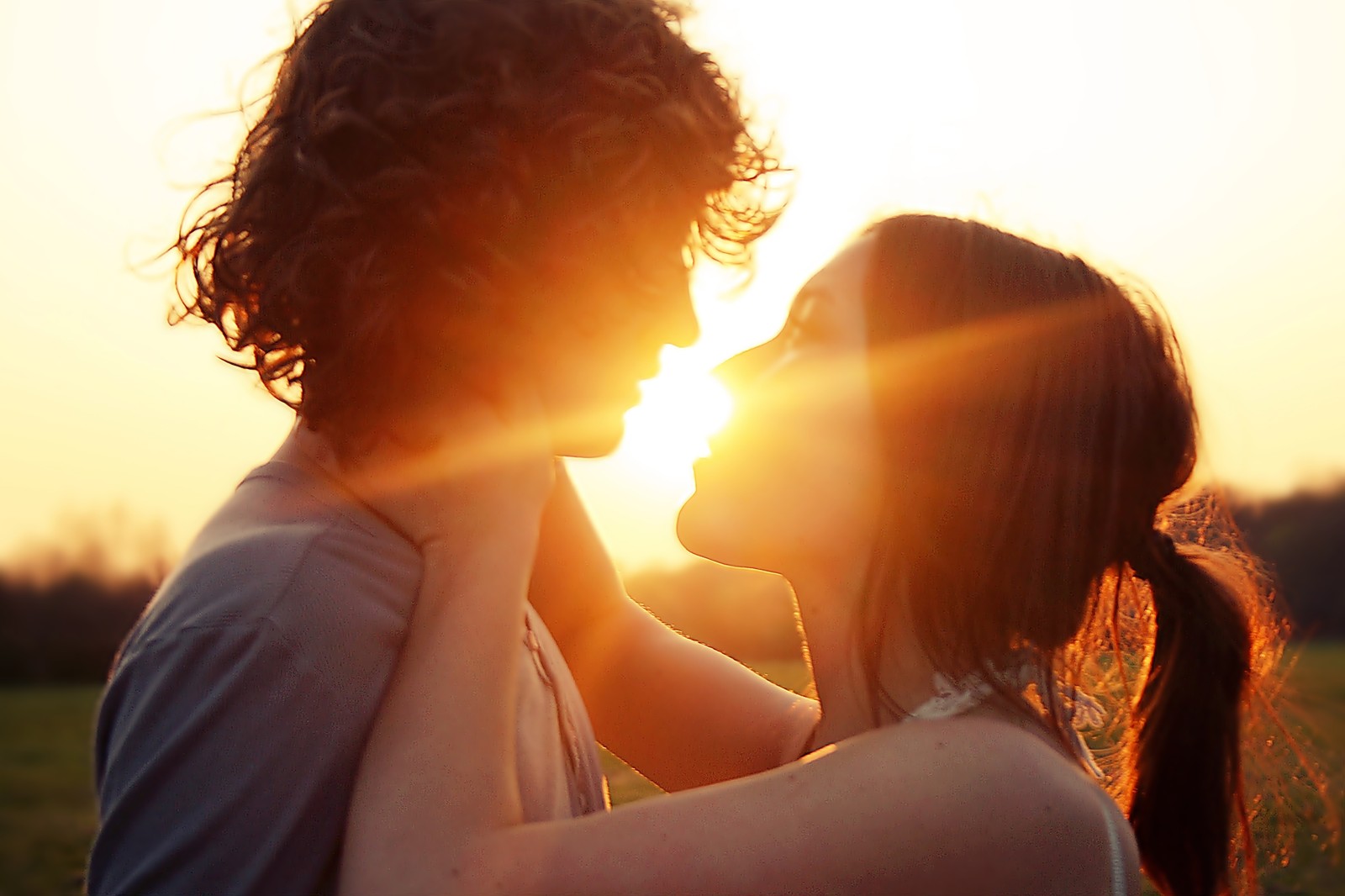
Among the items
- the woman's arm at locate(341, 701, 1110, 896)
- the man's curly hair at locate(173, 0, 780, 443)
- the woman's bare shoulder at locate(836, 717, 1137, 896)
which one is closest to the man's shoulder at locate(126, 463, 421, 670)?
the man's curly hair at locate(173, 0, 780, 443)

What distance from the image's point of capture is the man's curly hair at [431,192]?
7.25 feet

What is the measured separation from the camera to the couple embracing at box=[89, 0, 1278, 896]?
5.99ft

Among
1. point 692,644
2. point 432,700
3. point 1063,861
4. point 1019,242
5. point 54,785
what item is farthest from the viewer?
point 54,785

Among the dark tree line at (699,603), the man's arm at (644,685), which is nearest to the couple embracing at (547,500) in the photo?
the man's arm at (644,685)

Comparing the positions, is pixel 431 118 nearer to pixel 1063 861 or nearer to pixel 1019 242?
pixel 1019 242

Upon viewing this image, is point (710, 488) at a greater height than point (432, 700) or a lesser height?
greater

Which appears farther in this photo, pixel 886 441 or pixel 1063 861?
pixel 886 441

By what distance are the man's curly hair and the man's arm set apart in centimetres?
98

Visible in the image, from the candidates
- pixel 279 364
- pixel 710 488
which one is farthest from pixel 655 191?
pixel 279 364

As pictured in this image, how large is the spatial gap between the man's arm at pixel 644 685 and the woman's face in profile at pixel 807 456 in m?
0.54

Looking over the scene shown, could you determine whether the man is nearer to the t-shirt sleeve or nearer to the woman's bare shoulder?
the t-shirt sleeve

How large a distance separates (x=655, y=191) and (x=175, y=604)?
55.7 inches

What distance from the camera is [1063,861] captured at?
197 cm

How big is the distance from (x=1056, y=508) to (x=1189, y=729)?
62 centimetres
